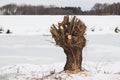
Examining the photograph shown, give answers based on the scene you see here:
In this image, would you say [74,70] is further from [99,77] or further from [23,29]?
[23,29]

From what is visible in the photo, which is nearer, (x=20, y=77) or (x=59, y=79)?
(x=59, y=79)

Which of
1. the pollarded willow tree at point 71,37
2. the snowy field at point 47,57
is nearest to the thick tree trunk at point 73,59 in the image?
the pollarded willow tree at point 71,37

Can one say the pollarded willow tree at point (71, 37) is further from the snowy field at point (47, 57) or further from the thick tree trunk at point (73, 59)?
the snowy field at point (47, 57)

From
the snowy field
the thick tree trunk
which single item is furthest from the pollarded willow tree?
the snowy field

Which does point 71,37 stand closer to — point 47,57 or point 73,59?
point 73,59

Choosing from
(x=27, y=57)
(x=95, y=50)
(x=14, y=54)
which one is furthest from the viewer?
(x=95, y=50)

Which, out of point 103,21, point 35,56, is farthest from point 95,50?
point 103,21

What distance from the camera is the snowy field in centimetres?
582

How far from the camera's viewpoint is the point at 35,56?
39.0 feet

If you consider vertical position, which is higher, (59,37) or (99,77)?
(59,37)

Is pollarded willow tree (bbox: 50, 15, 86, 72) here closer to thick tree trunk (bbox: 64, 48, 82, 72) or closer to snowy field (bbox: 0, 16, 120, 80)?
thick tree trunk (bbox: 64, 48, 82, 72)

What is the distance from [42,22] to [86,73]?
2536 centimetres

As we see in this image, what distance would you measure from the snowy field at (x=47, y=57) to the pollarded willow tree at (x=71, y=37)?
26 cm

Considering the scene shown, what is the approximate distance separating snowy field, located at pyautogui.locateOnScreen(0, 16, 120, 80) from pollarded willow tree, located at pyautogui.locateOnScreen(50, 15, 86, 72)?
0.84 ft
